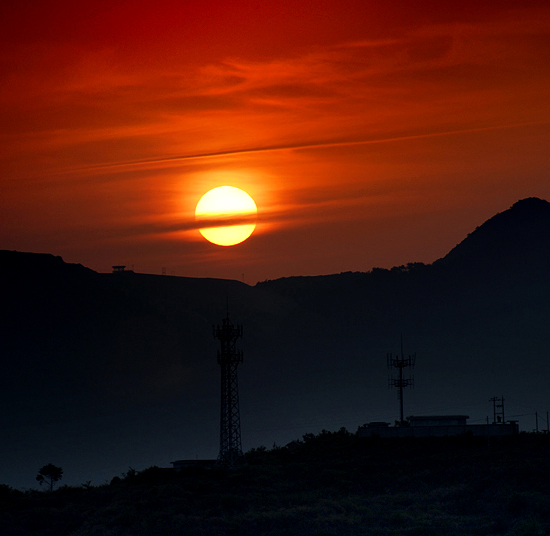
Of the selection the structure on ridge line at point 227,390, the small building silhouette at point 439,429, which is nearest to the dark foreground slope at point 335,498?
the structure on ridge line at point 227,390

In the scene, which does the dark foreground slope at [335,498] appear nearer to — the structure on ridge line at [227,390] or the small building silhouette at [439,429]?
the structure on ridge line at [227,390]

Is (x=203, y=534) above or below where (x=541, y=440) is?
below

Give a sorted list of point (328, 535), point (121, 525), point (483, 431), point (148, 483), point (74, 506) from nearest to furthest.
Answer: point (328, 535)
point (121, 525)
point (74, 506)
point (148, 483)
point (483, 431)

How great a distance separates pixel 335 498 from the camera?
72562 mm

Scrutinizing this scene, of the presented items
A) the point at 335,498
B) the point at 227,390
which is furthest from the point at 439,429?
the point at 335,498

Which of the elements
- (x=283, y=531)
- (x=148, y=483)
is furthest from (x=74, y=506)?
(x=283, y=531)

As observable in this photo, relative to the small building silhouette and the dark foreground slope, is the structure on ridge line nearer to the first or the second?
the dark foreground slope

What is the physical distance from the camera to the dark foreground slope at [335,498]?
2537 inches

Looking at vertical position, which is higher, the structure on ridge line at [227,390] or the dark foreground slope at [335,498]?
the structure on ridge line at [227,390]

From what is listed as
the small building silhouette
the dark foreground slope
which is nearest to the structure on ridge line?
the dark foreground slope

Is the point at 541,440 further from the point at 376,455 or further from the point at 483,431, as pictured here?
the point at 376,455

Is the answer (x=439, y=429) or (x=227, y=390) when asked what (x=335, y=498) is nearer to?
(x=227, y=390)

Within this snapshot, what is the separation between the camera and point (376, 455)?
87.6m

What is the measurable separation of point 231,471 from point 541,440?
28.5 m
